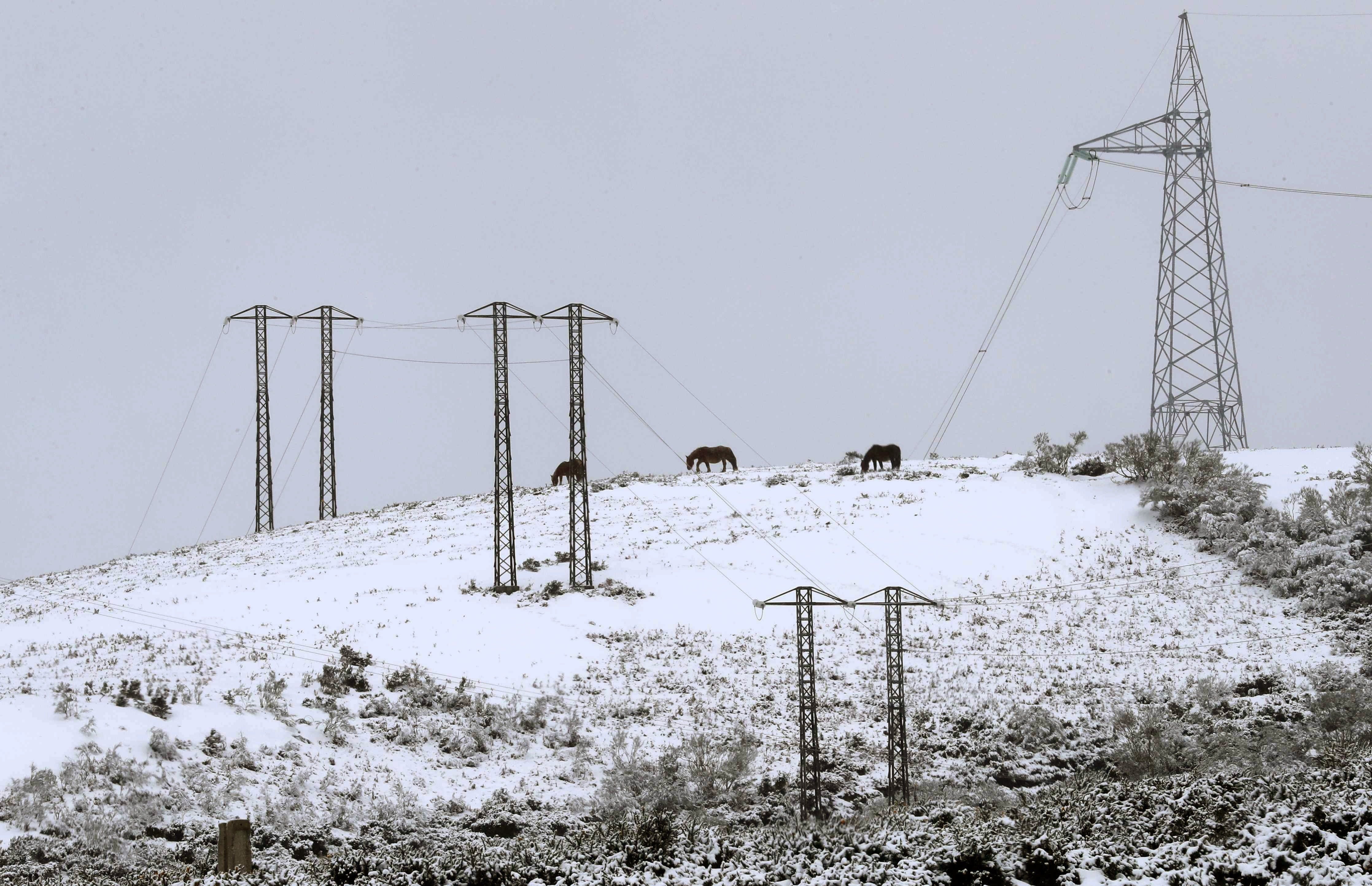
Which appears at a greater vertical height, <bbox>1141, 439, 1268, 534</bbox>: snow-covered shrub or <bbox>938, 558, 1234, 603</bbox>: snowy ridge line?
<bbox>1141, 439, 1268, 534</bbox>: snow-covered shrub

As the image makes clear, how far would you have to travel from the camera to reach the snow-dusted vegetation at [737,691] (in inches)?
738

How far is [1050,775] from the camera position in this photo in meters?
30.5

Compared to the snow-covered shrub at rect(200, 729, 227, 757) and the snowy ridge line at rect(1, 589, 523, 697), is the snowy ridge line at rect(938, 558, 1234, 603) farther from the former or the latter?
the snow-covered shrub at rect(200, 729, 227, 757)

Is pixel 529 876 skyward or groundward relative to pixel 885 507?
groundward

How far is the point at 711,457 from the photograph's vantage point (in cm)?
7075

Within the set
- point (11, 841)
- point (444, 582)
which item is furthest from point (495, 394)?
point (11, 841)

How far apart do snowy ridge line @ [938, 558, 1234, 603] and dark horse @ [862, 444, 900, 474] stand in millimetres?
19506

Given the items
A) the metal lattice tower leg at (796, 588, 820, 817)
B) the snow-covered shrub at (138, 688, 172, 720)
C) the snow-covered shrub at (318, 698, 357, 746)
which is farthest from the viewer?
the snow-covered shrub at (318, 698, 357, 746)

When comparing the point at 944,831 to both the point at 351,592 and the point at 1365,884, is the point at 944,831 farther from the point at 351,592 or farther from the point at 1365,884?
the point at 351,592

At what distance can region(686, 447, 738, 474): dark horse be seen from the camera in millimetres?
70562

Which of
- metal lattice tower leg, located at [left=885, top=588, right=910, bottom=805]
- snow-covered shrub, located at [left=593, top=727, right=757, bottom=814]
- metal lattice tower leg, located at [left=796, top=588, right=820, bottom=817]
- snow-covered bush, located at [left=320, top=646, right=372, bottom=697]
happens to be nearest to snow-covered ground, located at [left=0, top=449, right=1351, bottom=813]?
snow-covered bush, located at [left=320, top=646, right=372, bottom=697]

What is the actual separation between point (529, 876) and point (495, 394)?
28700 mm

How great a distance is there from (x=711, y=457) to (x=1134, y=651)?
35.0m

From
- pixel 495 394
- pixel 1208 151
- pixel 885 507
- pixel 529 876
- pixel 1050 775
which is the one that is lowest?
pixel 1050 775
